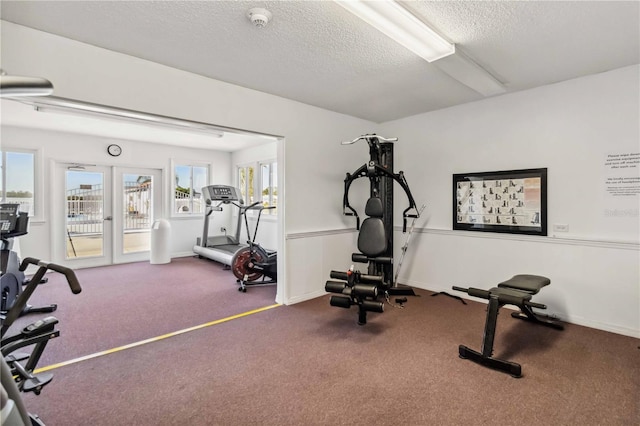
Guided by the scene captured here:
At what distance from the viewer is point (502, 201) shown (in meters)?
3.64

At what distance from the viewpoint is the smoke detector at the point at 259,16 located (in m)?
1.99

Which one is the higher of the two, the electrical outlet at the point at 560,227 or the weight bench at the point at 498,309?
the electrical outlet at the point at 560,227

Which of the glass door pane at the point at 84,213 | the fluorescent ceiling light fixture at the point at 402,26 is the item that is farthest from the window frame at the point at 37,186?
the fluorescent ceiling light fixture at the point at 402,26

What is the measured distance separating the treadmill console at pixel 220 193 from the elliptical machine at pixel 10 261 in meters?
2.62

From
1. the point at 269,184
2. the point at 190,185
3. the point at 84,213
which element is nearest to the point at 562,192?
the point at 269,184

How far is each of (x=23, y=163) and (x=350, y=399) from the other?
20.6 ft

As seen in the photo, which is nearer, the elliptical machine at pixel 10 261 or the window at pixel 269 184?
the elliptical machine at pixel 10 261

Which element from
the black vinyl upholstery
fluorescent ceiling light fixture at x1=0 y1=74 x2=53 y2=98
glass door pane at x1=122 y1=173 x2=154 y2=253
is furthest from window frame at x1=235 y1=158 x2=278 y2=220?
fluorescent ceiling light fixture at x1=0 y1=74 x2=53 y2=98

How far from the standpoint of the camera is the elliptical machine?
9.89 ft

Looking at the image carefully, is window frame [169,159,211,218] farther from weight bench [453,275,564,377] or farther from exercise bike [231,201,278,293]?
weight bench [453,275,564,377]

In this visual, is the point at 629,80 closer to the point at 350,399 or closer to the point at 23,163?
the point at 350,399

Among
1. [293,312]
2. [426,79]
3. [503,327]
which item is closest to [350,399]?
[293,312]

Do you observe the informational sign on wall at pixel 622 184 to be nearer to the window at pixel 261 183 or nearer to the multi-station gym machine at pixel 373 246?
the multi-station gym machine at pixel 373 246

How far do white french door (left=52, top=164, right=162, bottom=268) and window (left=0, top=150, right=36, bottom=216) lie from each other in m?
0.33
